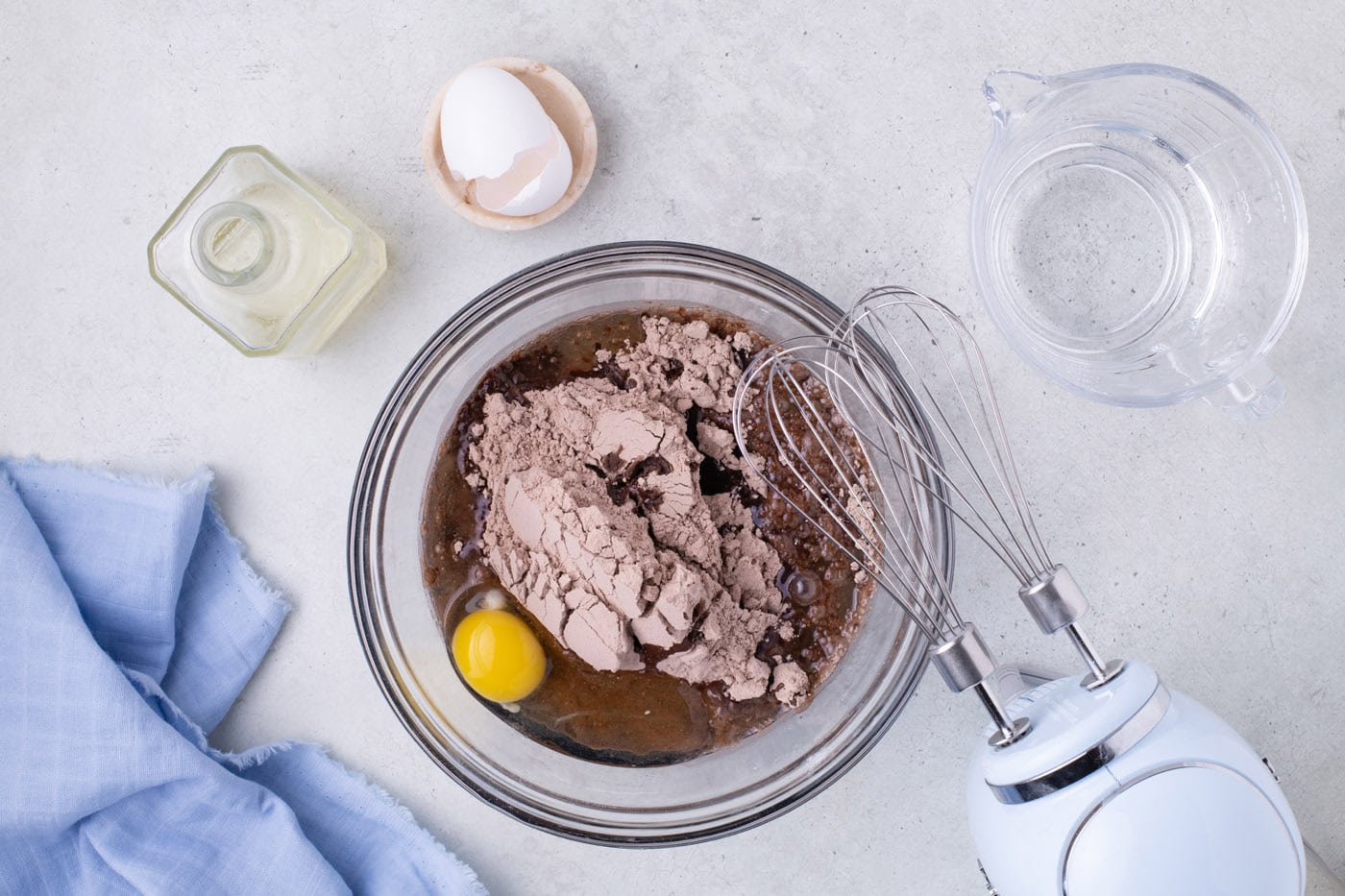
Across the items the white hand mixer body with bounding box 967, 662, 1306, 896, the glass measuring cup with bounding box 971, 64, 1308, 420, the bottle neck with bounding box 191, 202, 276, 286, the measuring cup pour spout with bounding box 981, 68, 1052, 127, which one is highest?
the bottle neck with bounding box 191, 202, 276, 286

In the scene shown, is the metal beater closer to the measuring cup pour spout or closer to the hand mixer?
the hand mixer

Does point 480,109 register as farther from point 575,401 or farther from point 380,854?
point 380,854

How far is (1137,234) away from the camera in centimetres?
122

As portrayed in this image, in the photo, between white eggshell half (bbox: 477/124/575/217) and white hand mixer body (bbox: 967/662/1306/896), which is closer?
white hand mixer body (bbox: 967/662/1306/896)

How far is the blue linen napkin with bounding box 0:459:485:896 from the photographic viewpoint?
1171 millimetres

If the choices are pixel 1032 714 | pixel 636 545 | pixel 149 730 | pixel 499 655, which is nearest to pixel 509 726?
pixel 499 655

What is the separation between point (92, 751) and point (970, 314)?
1.23 m

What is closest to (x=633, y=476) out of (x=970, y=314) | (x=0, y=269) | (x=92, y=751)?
(x=970, y=314)

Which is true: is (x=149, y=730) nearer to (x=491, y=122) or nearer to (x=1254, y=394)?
(x=491, y=122)

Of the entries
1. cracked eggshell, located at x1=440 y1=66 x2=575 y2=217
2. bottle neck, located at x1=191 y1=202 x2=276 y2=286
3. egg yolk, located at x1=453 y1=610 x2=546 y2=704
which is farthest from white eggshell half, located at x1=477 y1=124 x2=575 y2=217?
egg yolk, located at x1=453 y1=610 x2=546 y2=704

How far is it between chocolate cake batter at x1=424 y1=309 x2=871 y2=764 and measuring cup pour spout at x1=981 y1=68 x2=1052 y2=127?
39 centimetres

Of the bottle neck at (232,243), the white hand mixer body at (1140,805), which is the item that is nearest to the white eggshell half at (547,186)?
the bottle neck at (232,243)

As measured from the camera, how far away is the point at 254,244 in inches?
45.6

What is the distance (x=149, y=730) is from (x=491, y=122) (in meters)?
0.86
